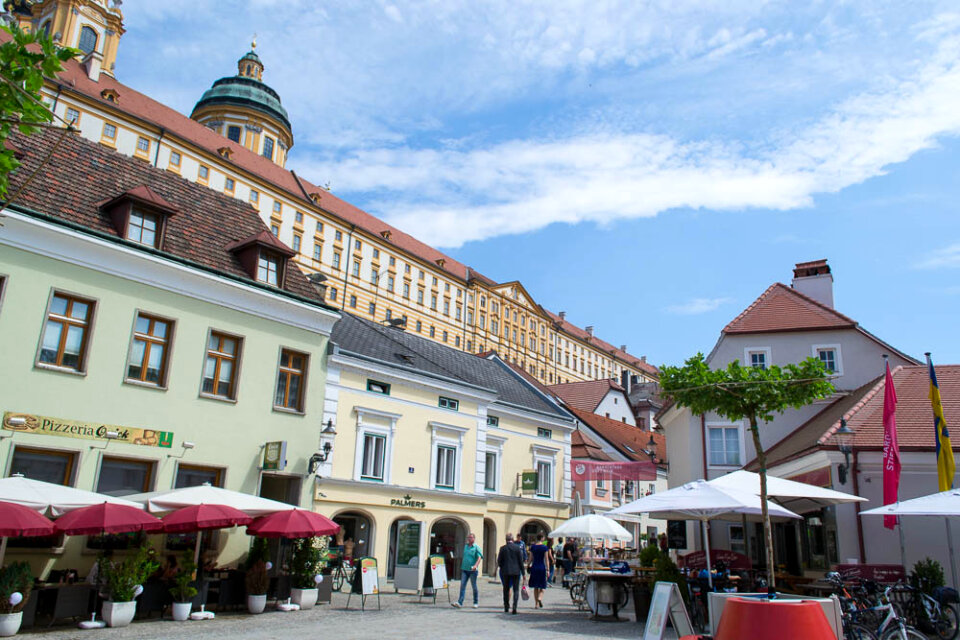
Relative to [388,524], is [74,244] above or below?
above

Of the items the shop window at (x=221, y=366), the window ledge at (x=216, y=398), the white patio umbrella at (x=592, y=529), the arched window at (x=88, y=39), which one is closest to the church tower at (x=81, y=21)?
the arched window at (x=88, y=39)

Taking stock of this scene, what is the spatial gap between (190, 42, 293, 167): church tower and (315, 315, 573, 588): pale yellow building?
5817 cm

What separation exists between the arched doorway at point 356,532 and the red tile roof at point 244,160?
3719 centimetres

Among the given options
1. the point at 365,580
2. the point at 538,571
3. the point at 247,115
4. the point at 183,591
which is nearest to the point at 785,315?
the point at 538,571

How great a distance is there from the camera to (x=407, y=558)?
19.8 m

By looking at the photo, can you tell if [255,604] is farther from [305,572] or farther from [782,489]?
[782,489]

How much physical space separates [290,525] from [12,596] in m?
4.77

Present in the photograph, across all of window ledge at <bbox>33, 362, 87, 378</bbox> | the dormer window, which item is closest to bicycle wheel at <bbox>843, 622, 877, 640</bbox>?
window ledge at <bbox>33, 362, 87, 378</bbox>

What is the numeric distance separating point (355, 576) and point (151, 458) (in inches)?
200

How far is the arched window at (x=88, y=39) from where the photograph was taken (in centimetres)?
7006

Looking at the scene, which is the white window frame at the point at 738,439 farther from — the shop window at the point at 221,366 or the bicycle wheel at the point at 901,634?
the bicycle wheel at the point at 901,634

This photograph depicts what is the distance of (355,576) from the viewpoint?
1611cm

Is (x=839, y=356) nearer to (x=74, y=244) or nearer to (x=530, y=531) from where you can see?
(x=530, y=531)

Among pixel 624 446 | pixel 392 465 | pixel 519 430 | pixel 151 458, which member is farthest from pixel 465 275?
pixel 151 458
